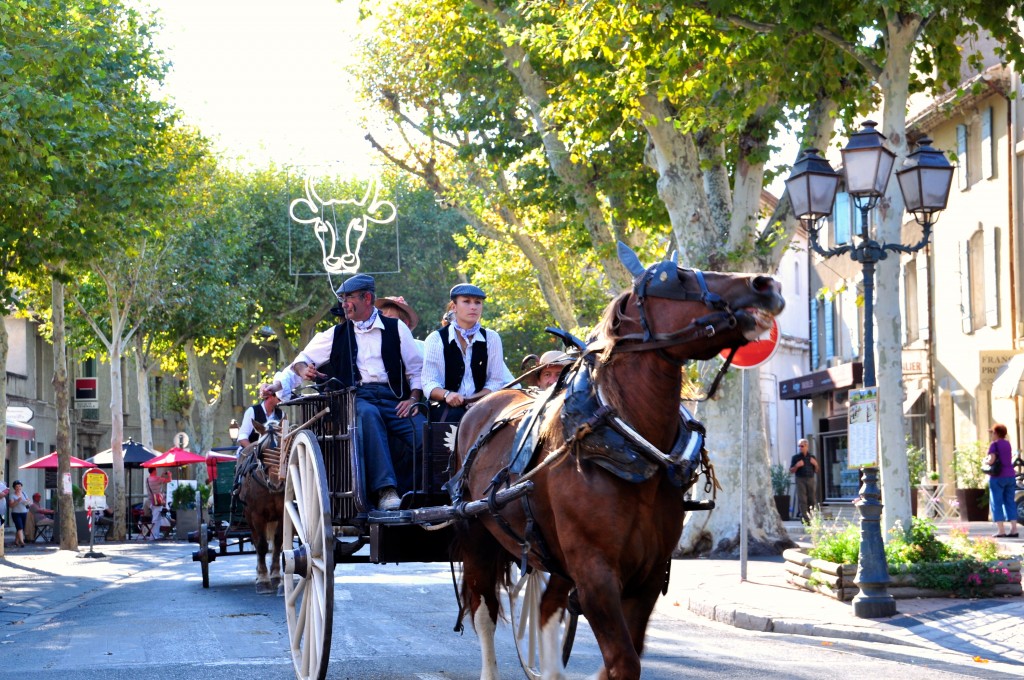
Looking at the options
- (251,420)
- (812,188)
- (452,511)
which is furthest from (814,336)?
(452,511)

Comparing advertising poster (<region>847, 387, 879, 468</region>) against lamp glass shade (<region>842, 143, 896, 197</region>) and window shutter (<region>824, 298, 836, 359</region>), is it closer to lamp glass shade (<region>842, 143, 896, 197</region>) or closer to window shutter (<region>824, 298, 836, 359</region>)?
lamp glass shade (<region>842, 143, 896, 197</region>)

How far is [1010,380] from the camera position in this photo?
95.5 ft

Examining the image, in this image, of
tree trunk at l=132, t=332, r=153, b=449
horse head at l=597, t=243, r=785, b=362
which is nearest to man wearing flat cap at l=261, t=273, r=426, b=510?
horse head at l=597, t=243, r=785, b=362

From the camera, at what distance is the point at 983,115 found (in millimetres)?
32312

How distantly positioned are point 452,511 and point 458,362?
5.47 feet

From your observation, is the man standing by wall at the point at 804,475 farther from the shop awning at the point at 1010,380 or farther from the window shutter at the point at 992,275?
the window shutter at the point at 992,275

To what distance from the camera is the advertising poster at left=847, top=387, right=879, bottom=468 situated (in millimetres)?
13250

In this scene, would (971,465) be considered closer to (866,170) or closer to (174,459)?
(866,170)

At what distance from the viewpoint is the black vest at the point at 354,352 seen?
31.1 feet

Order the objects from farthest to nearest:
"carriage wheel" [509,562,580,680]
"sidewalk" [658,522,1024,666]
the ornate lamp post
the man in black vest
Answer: the man in black vest < the ornate lamp post < "sidewalk" [658,522,1024,666] < "carriage wheel" [509,562,580,680]

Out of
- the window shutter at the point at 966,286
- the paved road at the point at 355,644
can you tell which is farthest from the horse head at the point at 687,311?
the window shutter at the point at 966,286

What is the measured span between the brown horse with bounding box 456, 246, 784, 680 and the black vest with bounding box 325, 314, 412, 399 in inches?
107

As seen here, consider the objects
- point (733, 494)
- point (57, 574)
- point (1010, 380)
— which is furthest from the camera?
point (1010, 380)

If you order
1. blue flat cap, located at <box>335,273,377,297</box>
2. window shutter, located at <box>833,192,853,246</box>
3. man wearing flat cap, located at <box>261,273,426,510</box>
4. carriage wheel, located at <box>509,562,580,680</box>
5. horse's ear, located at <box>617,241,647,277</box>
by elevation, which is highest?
window shutter, located at <box>833,192,853,246</box>
